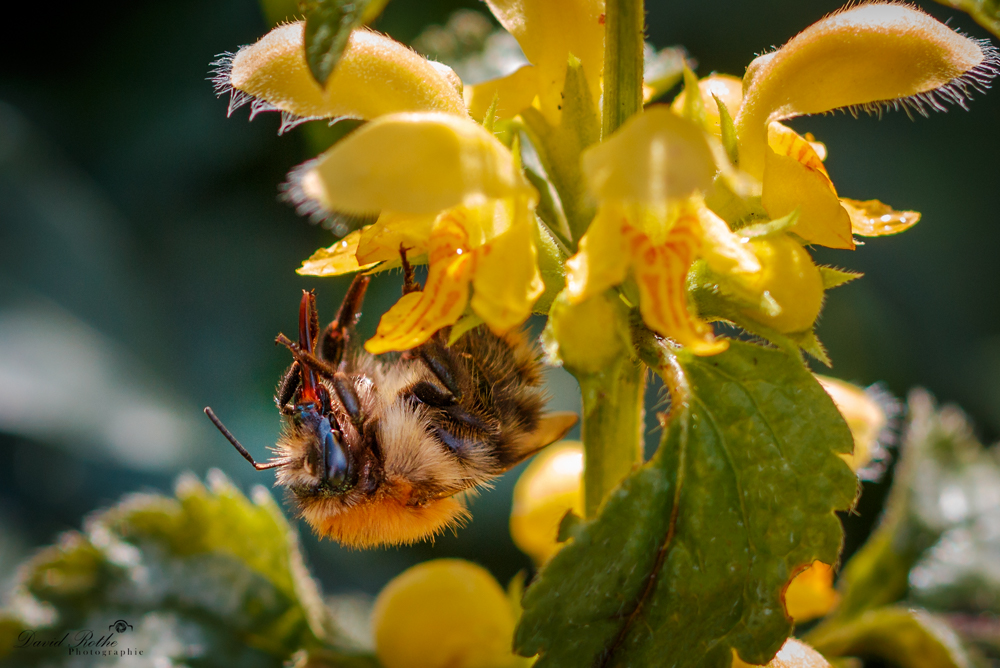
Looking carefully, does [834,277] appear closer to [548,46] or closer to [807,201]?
[807,201]

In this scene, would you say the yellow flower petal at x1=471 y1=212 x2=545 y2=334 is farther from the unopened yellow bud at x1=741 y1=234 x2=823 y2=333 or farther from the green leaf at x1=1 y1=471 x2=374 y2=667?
the green leaf at x1=1 y1=471 x2=374 y2=667

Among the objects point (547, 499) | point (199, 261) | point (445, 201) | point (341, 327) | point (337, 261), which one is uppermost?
point (445, 201)

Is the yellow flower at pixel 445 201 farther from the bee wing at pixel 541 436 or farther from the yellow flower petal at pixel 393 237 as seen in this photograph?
the bee wing at pixel 541 436

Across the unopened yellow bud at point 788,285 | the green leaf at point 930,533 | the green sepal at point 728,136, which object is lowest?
the green leaf at point 930,533

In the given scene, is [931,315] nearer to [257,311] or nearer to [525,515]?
[525,515]

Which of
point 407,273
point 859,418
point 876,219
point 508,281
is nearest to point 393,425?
point 407,273

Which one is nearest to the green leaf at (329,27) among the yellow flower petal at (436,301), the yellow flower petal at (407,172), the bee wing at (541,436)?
the yellow flower petal at (407,172)
